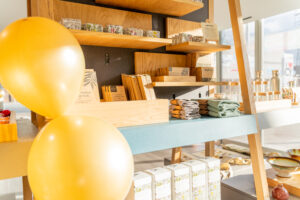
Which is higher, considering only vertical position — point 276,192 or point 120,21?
point 120,21

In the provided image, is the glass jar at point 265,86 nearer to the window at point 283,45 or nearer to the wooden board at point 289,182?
the wooden board at point 289,182

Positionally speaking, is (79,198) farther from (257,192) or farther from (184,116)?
(257,192)

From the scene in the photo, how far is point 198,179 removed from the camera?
5.02 ft

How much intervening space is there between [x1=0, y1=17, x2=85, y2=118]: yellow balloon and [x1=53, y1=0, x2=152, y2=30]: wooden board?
3.14 ft

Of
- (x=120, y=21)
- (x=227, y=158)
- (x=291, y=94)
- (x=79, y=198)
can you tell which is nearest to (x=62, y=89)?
(x=79, y=198)

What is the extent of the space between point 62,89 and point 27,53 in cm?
16

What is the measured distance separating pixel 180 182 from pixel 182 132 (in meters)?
0.33

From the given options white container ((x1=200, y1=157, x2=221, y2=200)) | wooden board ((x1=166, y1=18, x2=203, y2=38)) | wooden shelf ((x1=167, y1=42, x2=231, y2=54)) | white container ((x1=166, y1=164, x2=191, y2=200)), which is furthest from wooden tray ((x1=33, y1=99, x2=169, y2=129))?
wooden board ((x1=166, y1=18, x2=203, y2=38))

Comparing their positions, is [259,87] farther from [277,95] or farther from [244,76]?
[244,76]

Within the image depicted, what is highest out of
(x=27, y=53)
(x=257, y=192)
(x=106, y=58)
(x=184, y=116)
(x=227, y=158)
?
(x=106, y=58)

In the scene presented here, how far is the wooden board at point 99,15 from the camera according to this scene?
1.66m

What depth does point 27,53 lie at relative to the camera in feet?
2.45

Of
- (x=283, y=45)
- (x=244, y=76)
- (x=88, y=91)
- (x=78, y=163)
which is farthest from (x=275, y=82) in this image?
(x=283, y=45)

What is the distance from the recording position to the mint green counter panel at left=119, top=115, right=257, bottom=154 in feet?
4.07
